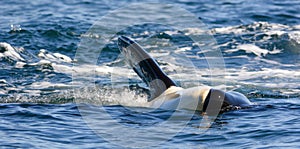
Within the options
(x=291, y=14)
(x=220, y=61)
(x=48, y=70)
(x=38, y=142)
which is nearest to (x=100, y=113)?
(x=38, y=142)

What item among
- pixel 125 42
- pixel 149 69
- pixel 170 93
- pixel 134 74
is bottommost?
pixel 134 74

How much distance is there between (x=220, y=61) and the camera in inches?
684

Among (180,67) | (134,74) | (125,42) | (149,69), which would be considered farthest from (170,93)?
(180,67)

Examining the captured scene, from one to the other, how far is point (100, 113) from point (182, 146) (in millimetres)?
2263

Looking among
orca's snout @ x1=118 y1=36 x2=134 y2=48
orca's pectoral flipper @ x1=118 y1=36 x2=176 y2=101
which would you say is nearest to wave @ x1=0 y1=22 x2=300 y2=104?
orca's pectoral flipper @ x1=118 y1=36 x2=176 y2=101

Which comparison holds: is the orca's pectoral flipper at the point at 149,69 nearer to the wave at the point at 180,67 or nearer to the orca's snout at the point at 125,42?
the orca's snout at the point at 125,42

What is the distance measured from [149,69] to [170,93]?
0.55 meters

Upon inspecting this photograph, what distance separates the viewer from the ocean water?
8.61m

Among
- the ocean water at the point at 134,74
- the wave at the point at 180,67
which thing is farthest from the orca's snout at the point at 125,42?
the wave at the point at 180,67

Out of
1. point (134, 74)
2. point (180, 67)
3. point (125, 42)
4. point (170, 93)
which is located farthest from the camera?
Result: point (180, 67)

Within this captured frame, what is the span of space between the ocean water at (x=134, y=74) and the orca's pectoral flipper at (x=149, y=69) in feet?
1.36

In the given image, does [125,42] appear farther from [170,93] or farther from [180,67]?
[180,67]

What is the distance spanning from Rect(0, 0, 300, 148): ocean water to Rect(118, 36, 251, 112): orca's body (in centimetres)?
19

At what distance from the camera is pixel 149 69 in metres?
10.6
